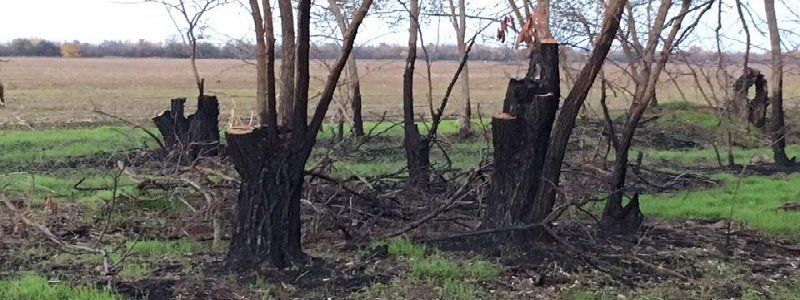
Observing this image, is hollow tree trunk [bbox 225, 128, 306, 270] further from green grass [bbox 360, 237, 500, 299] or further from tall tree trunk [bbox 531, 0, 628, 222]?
tall tree trunk [bbox 531, 0, 628, 222]

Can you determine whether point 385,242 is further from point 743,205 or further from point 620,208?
point 743,205

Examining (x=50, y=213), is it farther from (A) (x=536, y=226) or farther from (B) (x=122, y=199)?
(A) (x=536, y=226)

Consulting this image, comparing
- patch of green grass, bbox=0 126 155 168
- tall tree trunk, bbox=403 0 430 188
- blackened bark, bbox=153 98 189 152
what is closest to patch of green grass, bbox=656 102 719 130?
blackened bark, bbox=153 98 189 152

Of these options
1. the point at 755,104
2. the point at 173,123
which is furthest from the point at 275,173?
the point at 755,104

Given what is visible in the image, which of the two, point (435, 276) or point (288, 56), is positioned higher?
point (288, 56)

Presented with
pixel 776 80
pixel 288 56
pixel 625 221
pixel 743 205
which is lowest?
pixel 743 205

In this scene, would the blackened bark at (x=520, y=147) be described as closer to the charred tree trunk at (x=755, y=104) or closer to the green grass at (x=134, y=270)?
the green grass at (x=134, y=270)

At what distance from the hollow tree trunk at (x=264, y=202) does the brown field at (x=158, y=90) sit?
6.74 meters

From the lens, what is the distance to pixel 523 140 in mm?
7477

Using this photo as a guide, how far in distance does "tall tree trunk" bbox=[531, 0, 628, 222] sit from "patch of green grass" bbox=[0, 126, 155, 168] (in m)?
8.29

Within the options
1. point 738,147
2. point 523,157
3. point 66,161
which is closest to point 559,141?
point 523,157

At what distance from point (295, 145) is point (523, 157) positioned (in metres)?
1.91

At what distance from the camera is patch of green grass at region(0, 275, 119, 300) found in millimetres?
6031

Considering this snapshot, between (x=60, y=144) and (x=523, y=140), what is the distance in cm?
1280
